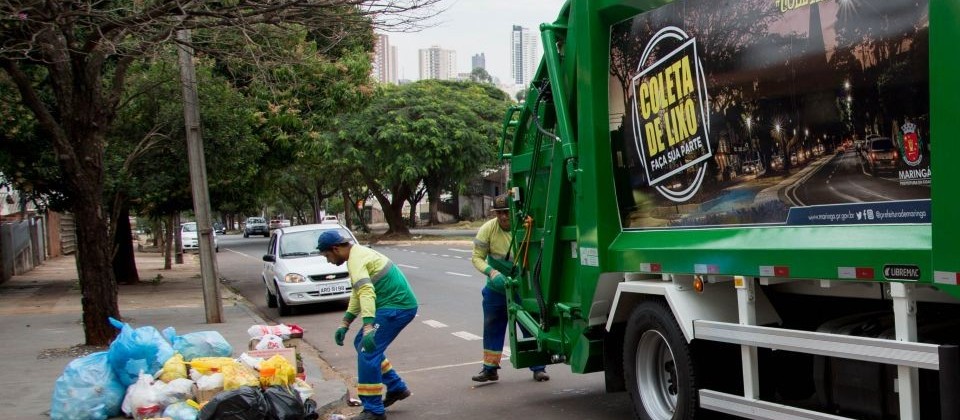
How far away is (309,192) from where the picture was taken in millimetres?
65625

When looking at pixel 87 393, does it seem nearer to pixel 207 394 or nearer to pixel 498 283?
pixel 207 394

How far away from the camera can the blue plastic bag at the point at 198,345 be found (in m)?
7.38

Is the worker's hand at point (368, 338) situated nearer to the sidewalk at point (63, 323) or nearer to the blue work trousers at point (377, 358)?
the blue work trousers at point (377, 358)

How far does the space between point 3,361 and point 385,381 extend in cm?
573

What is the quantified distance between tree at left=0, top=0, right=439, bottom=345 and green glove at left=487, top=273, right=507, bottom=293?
3.39 metres

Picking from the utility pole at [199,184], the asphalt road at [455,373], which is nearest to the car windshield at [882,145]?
the asphalt road at [455,373]

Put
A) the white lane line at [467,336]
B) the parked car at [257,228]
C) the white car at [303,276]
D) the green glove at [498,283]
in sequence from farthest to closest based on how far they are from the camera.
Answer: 1. the parked car at [257,228]
2. the white car at [303,276]
3. the white lane line at [467,336]
4. the green glove at [498,283]

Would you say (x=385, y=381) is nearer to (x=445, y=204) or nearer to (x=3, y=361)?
(x=3, y=361)

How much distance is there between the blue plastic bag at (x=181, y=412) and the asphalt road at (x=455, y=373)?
1.55 metres

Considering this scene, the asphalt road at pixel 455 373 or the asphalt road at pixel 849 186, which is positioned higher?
the asphalt road at pixel 849 186

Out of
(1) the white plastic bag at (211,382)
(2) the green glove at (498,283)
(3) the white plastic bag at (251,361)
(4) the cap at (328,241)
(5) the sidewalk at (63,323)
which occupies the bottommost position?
(5) the sidewalk at (63,323)

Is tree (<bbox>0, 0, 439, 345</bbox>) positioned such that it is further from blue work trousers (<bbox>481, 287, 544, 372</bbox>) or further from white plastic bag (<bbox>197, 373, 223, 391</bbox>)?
white plastic bag (<bbox>197, 373, 223, 391</bbox>)

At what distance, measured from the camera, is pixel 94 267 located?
10.5 metres

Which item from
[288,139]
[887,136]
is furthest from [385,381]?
[288,139]
